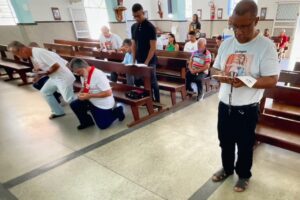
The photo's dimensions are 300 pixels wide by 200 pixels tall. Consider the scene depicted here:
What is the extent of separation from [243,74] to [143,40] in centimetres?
221

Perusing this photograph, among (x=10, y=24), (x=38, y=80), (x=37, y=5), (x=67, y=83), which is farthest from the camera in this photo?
(x=37, y=5)

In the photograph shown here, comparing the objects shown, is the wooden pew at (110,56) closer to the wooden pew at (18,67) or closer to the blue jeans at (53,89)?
the blue jeans at (53,89)

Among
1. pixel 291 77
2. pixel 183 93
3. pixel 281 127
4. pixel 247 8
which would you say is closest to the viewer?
pixel 247 8

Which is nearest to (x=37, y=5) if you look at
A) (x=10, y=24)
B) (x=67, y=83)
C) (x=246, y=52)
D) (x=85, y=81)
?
(x=10, y=24)

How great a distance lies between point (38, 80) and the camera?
3729mm

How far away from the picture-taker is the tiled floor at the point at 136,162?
1.89 metres

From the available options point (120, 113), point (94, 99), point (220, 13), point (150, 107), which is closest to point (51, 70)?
point (94, 99)

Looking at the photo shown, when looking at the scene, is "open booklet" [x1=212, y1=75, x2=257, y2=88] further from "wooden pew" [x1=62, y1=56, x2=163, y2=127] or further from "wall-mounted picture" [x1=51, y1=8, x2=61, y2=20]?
"wall-mounted picture" [x1=51, y1=8, x2=61, y2=20]

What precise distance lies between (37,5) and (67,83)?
21.9ft

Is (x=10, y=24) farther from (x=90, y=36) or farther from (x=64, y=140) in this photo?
(x=64, y=140)

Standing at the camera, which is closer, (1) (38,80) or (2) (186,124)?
(2) (186,124)

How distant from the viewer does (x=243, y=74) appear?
1.39m

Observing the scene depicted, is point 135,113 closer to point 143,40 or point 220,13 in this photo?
point 143,40

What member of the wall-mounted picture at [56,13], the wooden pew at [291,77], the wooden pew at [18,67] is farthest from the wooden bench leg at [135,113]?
the wall-mounted picture at [56,13]
